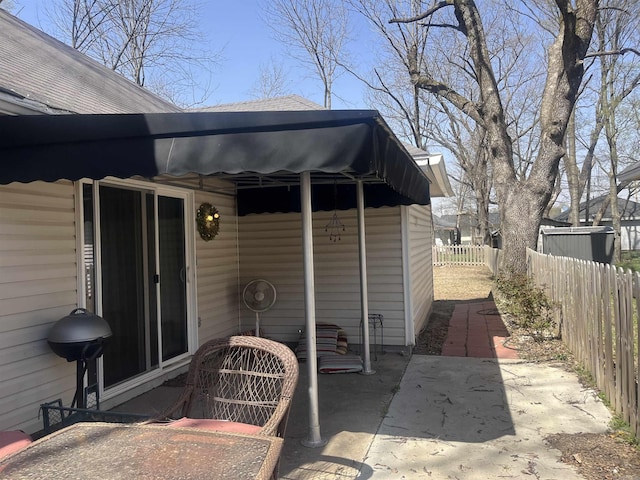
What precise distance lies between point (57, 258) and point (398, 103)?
20.5 m

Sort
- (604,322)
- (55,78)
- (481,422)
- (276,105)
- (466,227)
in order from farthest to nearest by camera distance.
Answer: (466,227) → (276,105) → (55,78) → (604,322) → (481,422)

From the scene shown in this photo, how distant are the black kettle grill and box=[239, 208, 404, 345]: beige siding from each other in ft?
11.1

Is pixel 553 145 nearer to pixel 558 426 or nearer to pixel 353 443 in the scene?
pixel 558 426

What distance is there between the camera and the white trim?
6.50 m

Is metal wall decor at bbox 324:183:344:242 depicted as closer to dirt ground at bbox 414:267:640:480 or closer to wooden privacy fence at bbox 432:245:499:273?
dirt ground at bbox 414:267:640:480

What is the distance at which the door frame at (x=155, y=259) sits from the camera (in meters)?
4.18

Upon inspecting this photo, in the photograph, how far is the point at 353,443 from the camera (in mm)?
3697

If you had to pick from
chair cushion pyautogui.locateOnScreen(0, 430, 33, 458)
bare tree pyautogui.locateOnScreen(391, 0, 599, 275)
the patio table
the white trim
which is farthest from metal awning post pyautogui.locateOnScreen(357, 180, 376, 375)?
bare tree pyautogui.locateOnScreen(391, 0, 599, 275)

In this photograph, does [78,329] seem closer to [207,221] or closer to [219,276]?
[207,221]

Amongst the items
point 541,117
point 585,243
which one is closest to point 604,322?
point 541,117

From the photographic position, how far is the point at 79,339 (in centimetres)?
355

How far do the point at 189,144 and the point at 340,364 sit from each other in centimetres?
348

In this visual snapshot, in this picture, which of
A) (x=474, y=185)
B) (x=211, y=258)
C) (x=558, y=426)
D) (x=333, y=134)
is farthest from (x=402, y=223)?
(x=474, y=185)

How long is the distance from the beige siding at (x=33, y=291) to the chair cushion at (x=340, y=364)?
8.89 ft
